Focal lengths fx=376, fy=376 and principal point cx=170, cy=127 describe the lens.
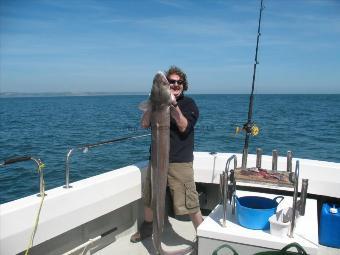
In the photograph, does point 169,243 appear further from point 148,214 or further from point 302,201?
point 302,201

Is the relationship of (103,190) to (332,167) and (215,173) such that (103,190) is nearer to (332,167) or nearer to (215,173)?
(215,173)

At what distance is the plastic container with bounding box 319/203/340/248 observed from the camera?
13.5 ft

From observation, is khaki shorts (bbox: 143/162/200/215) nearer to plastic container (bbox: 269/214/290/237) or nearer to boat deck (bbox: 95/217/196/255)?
boat deck (bbox: 95/217/196/255)

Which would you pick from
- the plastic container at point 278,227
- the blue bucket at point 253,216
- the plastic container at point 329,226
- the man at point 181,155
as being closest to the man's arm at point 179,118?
the man at point 181,155

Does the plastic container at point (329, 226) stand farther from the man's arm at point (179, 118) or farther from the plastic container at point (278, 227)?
the man's arm at point (179, 118)

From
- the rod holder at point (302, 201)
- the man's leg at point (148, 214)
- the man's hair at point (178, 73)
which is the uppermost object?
the man's hair at point (178, 73)

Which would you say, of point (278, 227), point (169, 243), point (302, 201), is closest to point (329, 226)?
point (302, 201)

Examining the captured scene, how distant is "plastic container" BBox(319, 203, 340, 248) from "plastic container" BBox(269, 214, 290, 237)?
102 cm

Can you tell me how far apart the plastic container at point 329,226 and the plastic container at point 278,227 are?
1025mm

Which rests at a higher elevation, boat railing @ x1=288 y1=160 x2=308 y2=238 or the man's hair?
the man's hair

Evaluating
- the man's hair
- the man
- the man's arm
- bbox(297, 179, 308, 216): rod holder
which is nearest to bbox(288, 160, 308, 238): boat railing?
bbox(297, 179, 308, 216): rod holder

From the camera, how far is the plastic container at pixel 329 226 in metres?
4.12

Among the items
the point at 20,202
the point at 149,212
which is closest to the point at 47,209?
the point at 20,202

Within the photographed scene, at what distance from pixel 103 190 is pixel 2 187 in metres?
7.42
